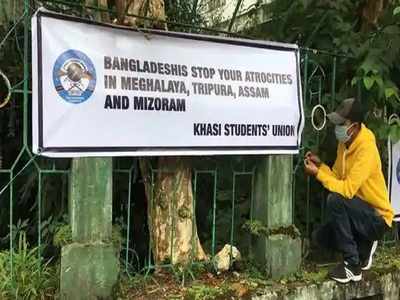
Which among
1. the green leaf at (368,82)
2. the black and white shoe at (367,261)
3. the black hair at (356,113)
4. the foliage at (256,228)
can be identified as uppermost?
the green leaf at (368,82)

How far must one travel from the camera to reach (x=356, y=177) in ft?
13.7

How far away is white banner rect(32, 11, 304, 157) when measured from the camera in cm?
316

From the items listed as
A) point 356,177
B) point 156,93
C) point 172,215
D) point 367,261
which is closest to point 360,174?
point 356,177

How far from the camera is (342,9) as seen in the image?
5109 millimetres

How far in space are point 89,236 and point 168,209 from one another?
2.54 ft

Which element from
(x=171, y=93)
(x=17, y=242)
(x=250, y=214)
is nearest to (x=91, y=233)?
(x=17, y=242)

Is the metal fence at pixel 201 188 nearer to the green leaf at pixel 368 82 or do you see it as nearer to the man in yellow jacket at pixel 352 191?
the man in yellow jacket at pixel 352 191

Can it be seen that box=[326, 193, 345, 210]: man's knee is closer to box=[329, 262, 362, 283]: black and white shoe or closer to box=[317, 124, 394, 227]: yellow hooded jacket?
box=[317, 124, 394, 227]: yellow hooded jacket

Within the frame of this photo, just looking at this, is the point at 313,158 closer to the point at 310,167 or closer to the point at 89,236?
the point at 310,167

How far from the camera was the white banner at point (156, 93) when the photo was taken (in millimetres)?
3162

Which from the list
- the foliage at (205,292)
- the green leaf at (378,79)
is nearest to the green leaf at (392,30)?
the green leaf at (378,79)

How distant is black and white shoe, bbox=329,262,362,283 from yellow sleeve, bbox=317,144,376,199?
548mm

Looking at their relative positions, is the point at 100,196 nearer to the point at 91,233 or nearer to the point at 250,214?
the point at 91,233

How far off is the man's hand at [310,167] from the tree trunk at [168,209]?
3.04 feet
